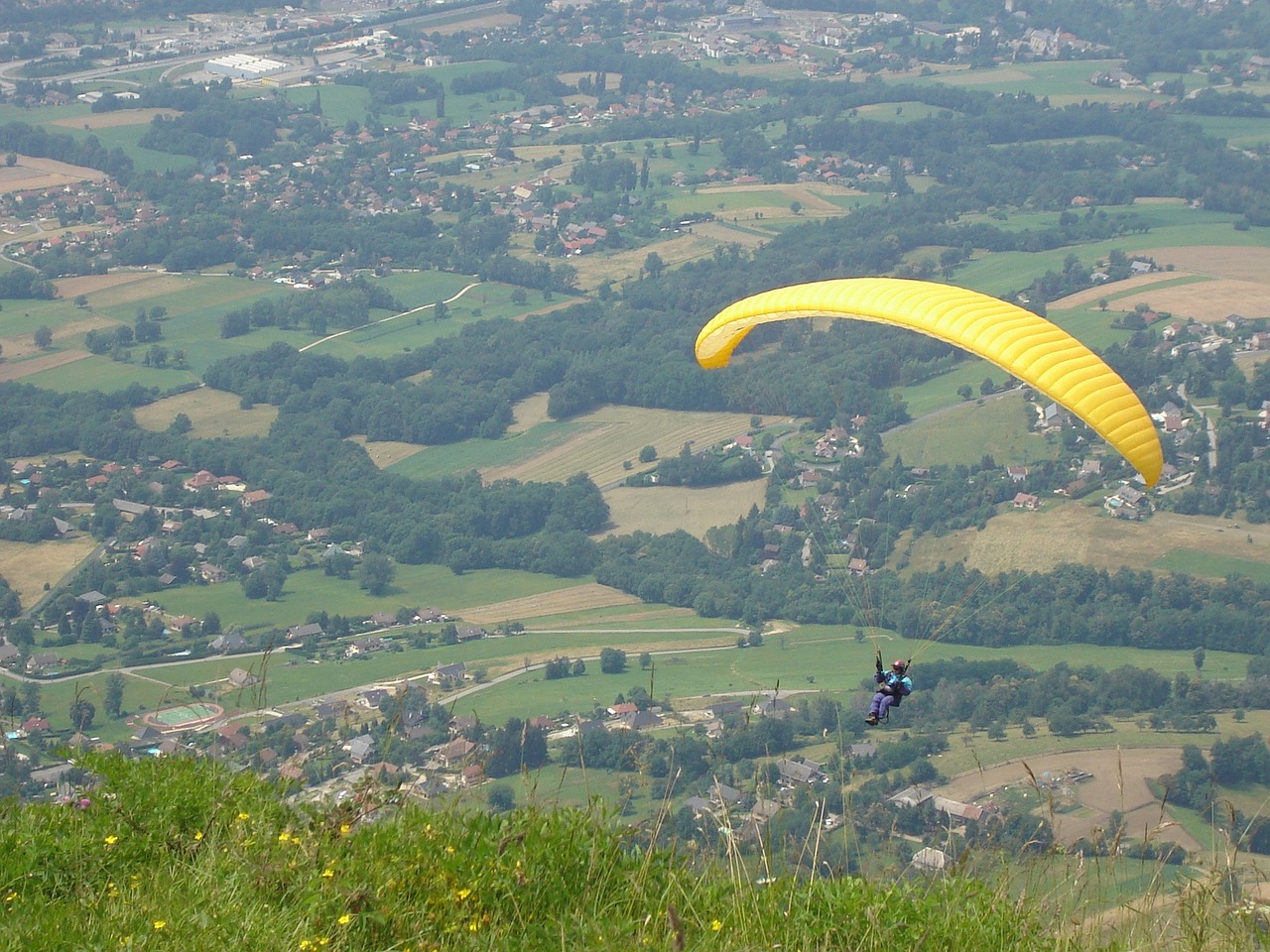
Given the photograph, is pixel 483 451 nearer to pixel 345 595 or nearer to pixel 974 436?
pixel 345 595

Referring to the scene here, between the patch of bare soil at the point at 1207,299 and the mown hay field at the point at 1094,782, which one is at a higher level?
the mown hay field at the point at 1094,782

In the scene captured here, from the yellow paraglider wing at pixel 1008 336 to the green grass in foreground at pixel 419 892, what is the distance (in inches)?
160

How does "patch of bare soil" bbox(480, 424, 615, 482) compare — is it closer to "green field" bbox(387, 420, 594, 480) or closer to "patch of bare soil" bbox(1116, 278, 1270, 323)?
"green field" bbox(387, 420, 594, 480)

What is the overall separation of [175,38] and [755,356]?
80.7 metres

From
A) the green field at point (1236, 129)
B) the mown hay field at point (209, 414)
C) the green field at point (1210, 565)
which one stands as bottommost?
the mown hay field at point (209, 414)

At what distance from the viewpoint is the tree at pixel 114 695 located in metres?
33.0

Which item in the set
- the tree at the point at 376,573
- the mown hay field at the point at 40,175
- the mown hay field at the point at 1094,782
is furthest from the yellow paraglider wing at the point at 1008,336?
the mown hay field at the point at 40,175

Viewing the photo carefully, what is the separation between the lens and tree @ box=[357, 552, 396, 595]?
48.4m

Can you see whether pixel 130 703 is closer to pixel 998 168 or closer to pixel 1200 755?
pixel 1200 755

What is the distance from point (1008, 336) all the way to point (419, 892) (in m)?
6.00

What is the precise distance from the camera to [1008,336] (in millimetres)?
9539

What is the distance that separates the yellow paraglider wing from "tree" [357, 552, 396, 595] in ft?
127

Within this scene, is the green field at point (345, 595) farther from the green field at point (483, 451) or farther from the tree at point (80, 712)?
the tree at point (80, 712)

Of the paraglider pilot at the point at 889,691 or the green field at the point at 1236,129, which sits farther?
the green field at the point at 1236,129
